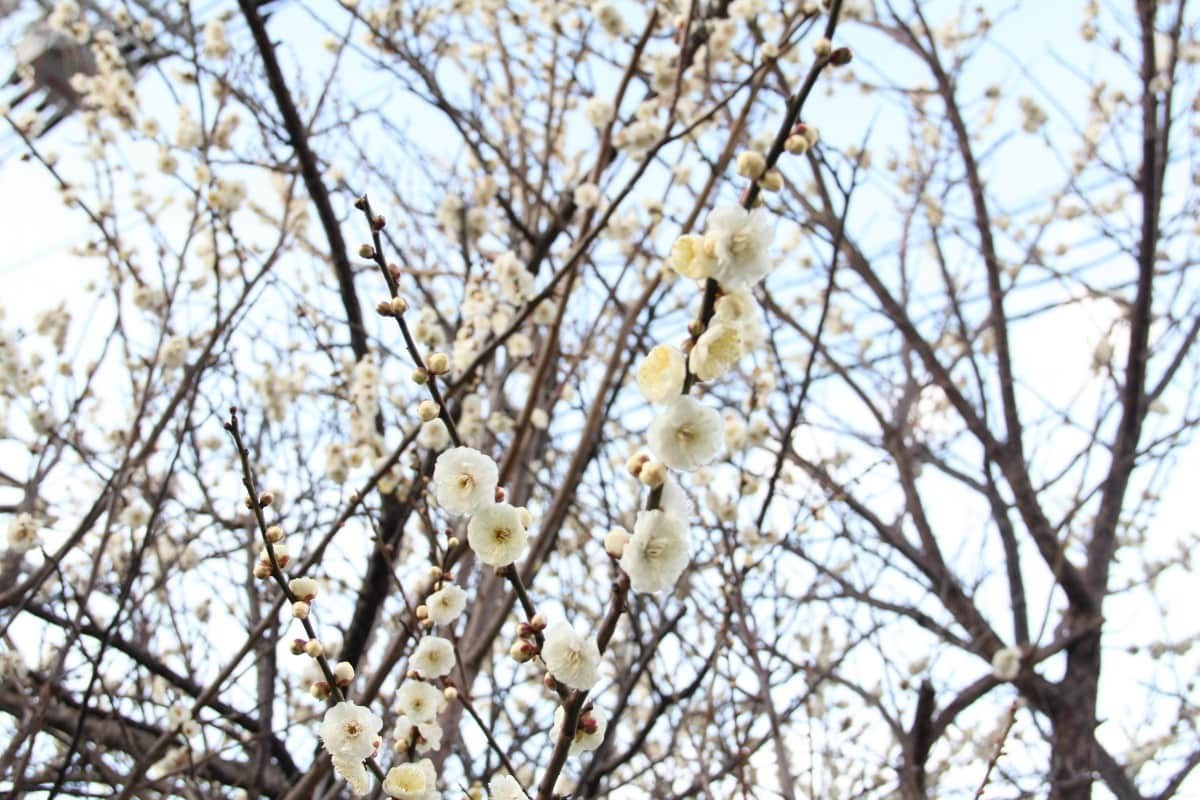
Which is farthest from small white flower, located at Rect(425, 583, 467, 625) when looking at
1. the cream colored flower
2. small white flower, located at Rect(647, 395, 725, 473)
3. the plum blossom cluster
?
the cream colored flower

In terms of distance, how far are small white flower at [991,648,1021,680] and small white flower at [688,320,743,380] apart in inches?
108

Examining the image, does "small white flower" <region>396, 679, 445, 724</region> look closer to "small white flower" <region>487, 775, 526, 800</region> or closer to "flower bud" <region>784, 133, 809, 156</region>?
"small white flower" <region>487, 775, 526, 800</region>

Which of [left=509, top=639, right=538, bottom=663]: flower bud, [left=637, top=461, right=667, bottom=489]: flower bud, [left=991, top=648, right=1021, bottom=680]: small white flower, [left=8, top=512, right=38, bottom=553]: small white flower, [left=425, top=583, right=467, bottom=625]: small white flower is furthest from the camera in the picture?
[left=991, top=648, right=1021, bottom=680]: small white flower

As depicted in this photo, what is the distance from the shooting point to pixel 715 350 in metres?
1.22

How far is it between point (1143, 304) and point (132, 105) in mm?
4737

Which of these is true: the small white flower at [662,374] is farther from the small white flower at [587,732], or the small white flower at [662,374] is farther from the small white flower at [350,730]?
the small white flower at [350,730]

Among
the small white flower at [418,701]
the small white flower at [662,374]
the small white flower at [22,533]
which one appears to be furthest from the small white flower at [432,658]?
the small white flower at [22,533]

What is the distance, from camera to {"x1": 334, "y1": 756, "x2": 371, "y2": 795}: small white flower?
1426 millimetres

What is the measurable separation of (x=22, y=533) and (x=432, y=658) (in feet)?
7.03

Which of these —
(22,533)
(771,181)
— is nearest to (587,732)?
(771,181)

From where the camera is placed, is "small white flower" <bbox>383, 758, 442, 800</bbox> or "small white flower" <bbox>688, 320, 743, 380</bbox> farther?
"small white flower" <bbox>383, 758, 442, 800</bbox>

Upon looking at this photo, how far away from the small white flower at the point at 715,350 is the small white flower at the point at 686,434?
0.04 m

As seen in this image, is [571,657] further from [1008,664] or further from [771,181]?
[1008,664]

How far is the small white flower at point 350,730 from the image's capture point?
4.57 feet
